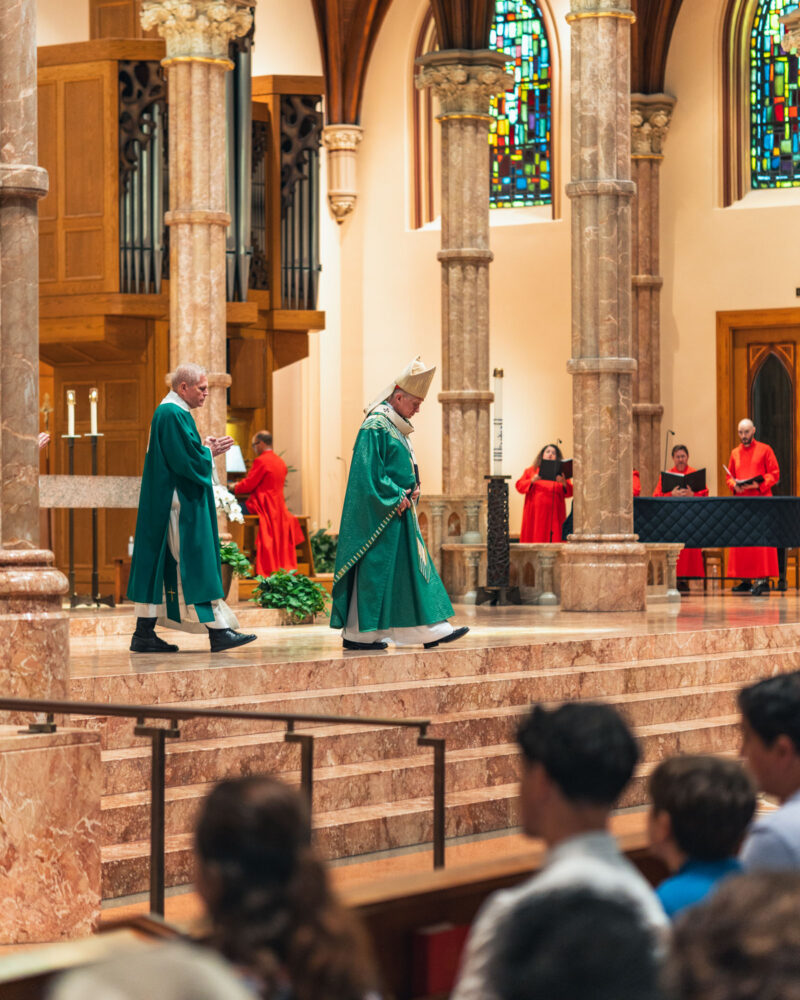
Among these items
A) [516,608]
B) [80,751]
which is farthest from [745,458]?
[80,751]

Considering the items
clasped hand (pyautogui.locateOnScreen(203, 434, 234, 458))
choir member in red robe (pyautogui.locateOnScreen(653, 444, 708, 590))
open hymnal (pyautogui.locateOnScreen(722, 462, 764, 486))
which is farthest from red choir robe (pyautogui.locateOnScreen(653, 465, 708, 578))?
clasped hand (pyautogui.locateOnScreen(203, 434, 234, 458))

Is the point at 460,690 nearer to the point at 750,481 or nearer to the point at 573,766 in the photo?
the point at 573,766

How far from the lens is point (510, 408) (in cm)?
1950

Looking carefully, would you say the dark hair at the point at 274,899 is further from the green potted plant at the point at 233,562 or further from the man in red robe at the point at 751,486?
the man in red robe at the point at 751,486

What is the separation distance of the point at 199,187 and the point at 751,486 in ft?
19.7

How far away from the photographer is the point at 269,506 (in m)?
14.2

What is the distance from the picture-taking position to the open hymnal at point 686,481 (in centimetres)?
1545

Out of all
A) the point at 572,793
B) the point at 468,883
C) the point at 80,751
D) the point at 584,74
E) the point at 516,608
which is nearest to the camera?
the point at 572,793

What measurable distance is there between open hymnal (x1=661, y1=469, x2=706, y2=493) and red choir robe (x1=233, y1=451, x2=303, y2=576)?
3.67m

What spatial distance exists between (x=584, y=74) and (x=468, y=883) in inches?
403

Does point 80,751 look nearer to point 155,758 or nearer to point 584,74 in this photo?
point 155,758

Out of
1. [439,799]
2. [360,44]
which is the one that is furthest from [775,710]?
[360,44]

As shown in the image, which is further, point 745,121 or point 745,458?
point 745,121

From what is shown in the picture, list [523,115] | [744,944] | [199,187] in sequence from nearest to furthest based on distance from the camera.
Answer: [744,944], [199,187], [523,115]
